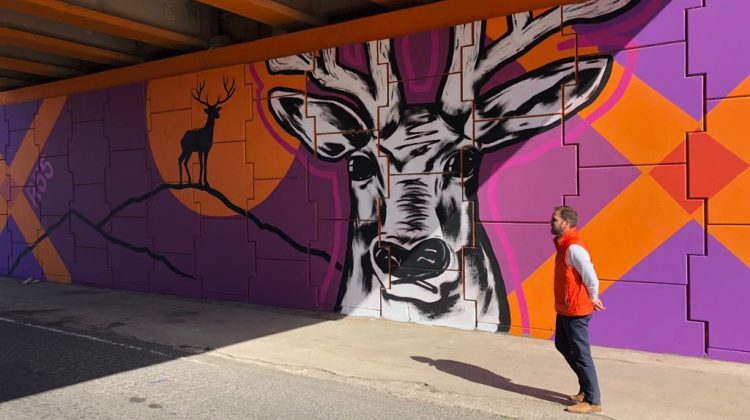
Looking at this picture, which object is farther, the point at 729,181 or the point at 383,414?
the point at 729,181

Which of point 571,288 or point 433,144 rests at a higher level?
point 433,144

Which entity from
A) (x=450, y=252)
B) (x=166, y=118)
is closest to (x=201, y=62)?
(x=166, y=118)

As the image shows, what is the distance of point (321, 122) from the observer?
28.7ft

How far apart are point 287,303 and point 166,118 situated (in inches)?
167

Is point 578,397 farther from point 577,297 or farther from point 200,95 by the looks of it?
point 200,95

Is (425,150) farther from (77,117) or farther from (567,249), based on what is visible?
(77,117)

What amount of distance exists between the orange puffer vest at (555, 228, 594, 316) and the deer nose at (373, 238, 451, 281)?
297cm

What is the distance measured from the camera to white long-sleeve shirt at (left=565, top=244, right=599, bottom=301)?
4.58 metres

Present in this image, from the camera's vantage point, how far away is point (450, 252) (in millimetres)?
7664

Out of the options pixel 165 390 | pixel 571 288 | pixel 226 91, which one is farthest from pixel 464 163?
pixel 226 91

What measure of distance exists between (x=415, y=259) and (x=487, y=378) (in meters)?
2.55

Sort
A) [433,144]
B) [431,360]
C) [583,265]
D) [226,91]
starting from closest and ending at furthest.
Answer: [583,265]
[431,360]
[433,144]
[226,91]

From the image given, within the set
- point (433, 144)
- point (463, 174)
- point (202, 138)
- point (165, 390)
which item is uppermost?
point (202, 138)

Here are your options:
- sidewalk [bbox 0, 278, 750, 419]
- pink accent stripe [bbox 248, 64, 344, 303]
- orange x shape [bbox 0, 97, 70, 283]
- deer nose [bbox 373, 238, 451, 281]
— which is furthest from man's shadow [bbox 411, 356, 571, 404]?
orange x shape [bbox 0, 97, 70, 283]
